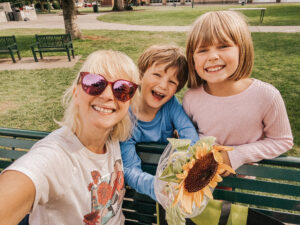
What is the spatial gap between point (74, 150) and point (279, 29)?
14.5 metres

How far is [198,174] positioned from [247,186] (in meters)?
0.79

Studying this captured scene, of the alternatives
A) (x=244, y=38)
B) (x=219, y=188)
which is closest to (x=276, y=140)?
(x=219, y=188)

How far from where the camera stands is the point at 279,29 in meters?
12.8

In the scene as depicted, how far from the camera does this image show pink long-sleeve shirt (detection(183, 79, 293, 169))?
153 cm

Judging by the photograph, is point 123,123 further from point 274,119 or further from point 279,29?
point 279,29

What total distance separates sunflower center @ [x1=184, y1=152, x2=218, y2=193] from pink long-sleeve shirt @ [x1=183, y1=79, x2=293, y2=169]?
471 millimetres

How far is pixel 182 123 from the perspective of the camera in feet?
5.79

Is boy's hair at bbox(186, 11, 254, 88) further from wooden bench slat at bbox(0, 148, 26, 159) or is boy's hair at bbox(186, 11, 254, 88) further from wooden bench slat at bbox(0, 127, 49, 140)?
wooden bench slat at bbox(0, 148, 26, 159)

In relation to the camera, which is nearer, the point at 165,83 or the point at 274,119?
the point at 274,119

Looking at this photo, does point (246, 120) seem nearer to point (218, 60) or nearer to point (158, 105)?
point (218, 60)

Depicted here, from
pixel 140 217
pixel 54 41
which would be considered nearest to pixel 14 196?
pixel 140 217

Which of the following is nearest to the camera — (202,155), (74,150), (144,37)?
(202,155)

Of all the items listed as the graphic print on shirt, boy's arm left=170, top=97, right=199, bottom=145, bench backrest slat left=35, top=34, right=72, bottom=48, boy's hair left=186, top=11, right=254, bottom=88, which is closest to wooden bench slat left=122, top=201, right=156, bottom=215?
the graphic print on shirt

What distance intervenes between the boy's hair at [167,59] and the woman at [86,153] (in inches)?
13.4
